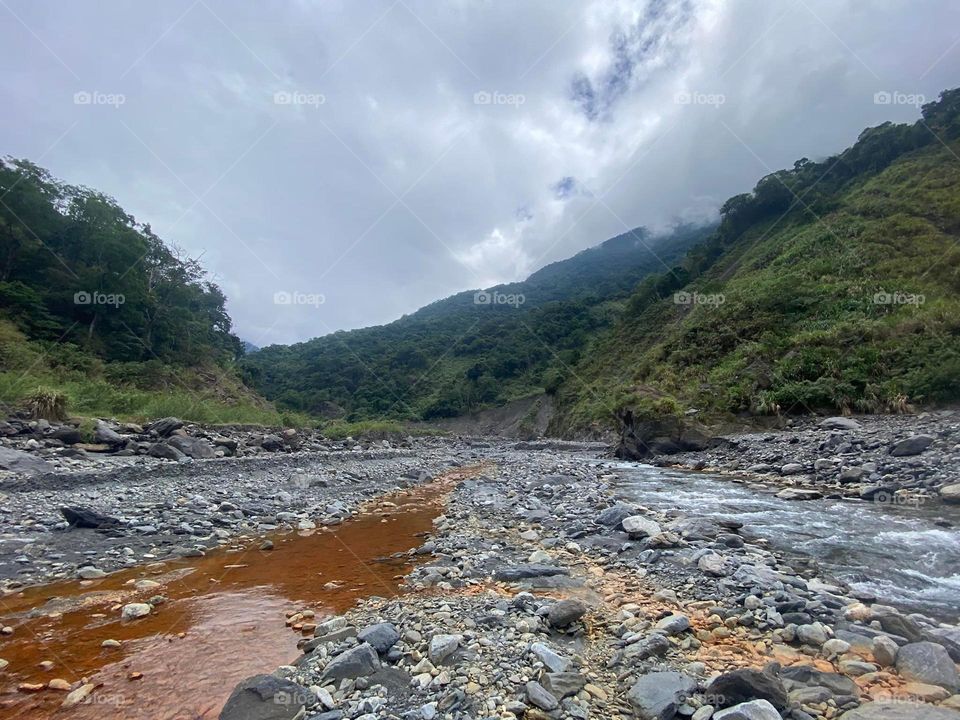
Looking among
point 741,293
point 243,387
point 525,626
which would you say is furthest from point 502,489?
point 243,387

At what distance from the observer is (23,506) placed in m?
8.84

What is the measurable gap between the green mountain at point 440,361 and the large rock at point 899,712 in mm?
60120

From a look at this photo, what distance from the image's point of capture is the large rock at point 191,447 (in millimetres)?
15730

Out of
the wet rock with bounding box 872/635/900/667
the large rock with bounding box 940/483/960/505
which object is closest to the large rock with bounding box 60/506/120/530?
the wet rock with bounding box 872/635/900/667

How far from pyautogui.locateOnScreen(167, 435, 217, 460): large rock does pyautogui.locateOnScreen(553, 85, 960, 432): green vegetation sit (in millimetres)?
20419

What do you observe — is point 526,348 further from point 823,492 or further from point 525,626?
point 525,626

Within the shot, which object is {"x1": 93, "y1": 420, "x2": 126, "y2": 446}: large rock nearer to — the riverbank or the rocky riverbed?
the rocky riverbed

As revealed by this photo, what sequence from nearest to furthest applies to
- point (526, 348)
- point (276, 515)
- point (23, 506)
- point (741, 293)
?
1. point (23, 506)
2. point (276, 515)
3. point (741, 293)
4. point (526, 348)

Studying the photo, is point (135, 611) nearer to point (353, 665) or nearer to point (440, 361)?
point (353, 665)

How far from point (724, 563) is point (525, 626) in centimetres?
282

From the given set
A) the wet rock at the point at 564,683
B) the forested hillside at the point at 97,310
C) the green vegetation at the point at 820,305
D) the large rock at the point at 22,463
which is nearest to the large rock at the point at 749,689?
the wet rock at the point at 564,683

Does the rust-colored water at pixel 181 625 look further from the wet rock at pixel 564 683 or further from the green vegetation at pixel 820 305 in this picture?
the green vegetation at pixel 820 305

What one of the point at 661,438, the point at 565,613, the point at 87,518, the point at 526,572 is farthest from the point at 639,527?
the point at 661,438

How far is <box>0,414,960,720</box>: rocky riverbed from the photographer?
3.12 meters
